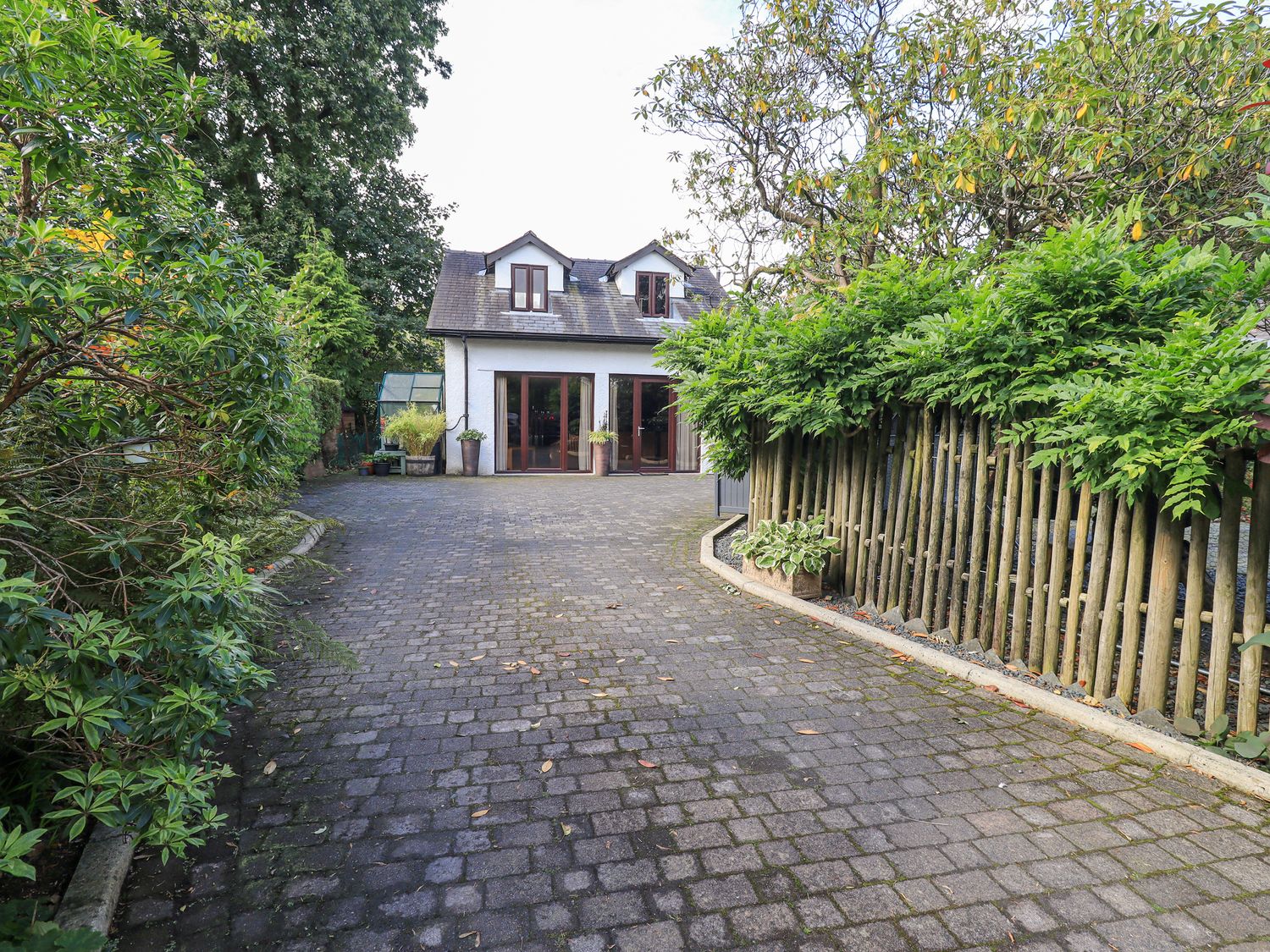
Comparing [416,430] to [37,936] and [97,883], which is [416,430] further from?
[37,936]

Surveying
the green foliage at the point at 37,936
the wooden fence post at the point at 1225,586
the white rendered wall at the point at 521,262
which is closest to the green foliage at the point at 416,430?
the white rendered wall at the point at 521,262

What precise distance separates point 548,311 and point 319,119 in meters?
9.64

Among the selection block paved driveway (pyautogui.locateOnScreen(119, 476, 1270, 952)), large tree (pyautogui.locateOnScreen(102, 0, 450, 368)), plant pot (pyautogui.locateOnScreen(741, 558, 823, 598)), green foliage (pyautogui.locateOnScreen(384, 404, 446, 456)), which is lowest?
block paved driveway (pyautogui.locateOnScreen(119, 476, 1270, 952))

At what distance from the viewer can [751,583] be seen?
6.14 meters

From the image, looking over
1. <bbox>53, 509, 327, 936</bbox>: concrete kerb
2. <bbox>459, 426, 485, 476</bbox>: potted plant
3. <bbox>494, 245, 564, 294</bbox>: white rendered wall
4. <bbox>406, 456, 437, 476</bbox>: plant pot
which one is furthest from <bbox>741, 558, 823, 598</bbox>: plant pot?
<bbox>494, 245, 564, 294</bbox>: white rendered wall

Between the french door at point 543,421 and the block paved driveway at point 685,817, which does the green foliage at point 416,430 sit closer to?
the french door at point 543,421

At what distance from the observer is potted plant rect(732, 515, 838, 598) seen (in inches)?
221

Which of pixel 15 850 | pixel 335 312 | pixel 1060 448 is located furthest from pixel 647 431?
pixel 15 850

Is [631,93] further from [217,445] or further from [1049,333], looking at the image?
[217,445]

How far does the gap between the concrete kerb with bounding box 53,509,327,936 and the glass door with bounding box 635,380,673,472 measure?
17.2 meters

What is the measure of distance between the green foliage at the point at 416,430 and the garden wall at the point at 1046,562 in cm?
1362

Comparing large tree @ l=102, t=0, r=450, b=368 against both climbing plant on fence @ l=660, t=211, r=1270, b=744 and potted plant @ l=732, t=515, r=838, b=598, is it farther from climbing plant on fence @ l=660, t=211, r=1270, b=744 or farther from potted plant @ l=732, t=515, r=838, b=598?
climbing plant on fence @ l=660, t=211, r=1270, b=744

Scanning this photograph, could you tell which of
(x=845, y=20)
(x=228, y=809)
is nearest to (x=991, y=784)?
(x=228, y=809)

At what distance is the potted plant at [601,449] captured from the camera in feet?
60.0
